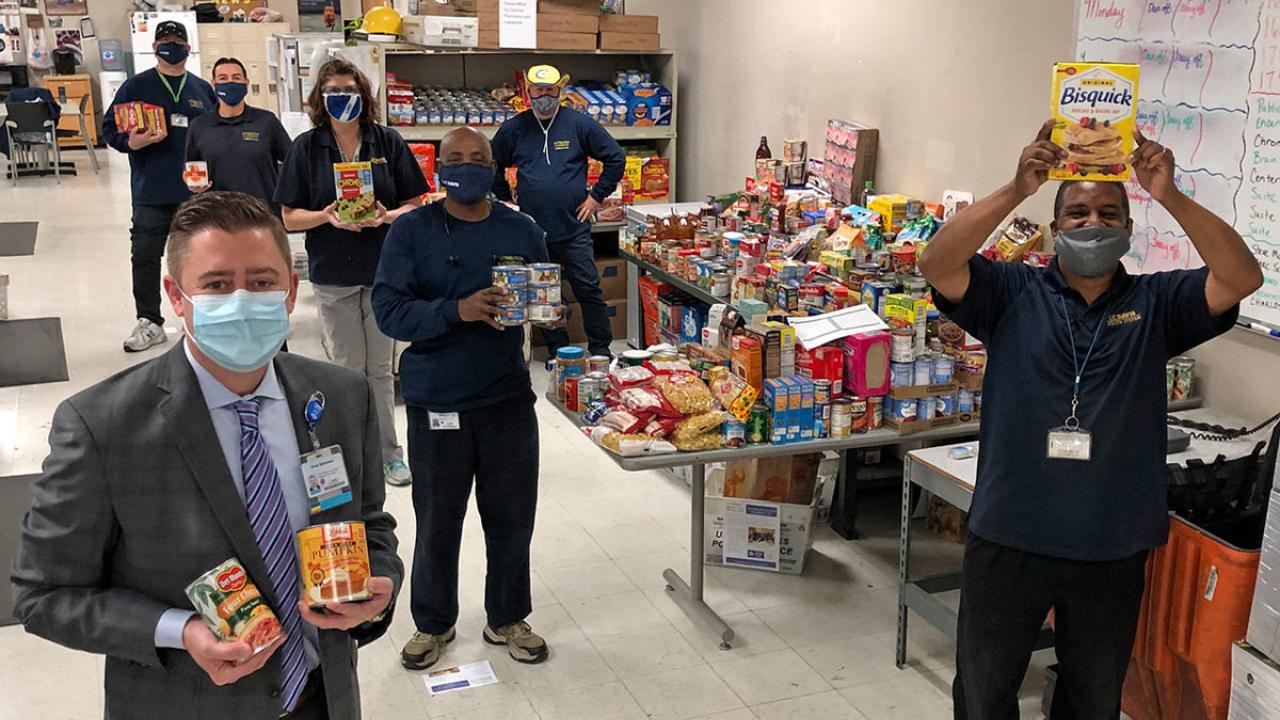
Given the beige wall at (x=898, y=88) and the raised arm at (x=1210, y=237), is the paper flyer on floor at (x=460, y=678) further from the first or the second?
the beige wall at (x=898, y=88)

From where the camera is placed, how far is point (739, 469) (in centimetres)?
524

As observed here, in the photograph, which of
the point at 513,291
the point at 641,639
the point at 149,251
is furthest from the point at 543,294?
the point at 149,251

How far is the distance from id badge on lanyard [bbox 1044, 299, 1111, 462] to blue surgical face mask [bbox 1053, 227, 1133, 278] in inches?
4.9

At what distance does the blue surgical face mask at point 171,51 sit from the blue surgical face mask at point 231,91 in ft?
2.15

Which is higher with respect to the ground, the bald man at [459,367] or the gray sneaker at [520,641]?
the bald man at [459,367]

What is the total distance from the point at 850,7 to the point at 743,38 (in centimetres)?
142

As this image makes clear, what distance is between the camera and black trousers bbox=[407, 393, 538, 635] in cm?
415

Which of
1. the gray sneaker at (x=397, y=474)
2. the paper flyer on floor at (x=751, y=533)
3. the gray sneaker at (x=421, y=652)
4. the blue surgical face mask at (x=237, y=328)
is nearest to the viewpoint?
the blue surgical face mask at (x=237, y=328)

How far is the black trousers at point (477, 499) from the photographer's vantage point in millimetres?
4152

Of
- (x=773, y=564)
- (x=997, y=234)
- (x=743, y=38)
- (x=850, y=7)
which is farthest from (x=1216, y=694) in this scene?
(x=743, y=38)

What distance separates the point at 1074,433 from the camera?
3.00m

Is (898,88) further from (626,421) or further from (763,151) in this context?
(626,421)

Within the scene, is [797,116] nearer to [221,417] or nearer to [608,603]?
[608,603]

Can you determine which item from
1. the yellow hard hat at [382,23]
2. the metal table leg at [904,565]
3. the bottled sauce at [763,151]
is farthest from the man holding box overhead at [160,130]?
the metal table leg at [904,565]
